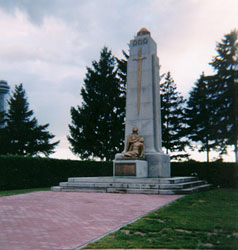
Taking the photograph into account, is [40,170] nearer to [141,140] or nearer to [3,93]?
[141,140]

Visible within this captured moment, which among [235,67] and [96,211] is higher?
[235,67]

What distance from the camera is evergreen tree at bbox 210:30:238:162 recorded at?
26.1m

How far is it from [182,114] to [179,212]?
1080 inches

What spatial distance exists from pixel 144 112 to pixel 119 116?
1492cm

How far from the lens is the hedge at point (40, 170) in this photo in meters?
17.4

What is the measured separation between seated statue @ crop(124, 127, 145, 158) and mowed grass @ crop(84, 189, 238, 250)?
7321mm

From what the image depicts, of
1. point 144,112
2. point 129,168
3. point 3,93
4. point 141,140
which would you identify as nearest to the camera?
point 129,168

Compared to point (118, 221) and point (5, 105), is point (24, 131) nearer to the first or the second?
point (5, 105)

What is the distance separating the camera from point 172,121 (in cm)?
3384

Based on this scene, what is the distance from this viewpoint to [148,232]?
5.65 m

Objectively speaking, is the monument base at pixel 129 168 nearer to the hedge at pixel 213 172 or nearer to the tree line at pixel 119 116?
the hedge at pixel 213 172

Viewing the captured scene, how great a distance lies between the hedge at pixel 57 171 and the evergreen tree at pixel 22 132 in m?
13.9

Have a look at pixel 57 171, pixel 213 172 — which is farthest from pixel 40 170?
pixel 213 172

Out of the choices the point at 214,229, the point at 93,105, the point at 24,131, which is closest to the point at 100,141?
the point at 93,105
